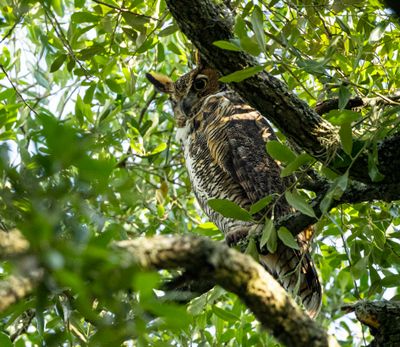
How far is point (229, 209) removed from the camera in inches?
69.7

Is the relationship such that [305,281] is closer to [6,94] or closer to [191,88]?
[191,88]

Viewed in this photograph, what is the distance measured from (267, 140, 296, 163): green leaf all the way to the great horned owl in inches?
40.7

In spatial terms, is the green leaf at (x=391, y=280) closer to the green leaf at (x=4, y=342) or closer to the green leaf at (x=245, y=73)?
the green leaf at (x=245, y=73)

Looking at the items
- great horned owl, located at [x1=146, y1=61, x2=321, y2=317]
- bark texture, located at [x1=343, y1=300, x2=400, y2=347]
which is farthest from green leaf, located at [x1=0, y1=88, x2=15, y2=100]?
bark texture, located at [x1=343, y1=300, x2=400, y2=347]

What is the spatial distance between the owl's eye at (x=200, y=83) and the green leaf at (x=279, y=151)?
1.95m

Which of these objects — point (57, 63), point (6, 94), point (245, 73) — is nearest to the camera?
point (245, 73)

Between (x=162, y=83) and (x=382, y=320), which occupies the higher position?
(x=162, y=83)

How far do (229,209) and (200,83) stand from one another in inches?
74.5

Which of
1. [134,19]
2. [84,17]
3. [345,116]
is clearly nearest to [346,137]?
[345,116]

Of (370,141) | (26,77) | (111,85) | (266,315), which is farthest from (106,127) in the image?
(266,315)

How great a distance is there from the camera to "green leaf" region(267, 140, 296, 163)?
1657 mm

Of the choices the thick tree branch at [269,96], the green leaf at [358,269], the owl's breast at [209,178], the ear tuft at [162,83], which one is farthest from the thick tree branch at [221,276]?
the ear tuft at [162,83]

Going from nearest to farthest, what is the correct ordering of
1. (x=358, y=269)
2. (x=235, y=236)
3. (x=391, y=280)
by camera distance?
(x=358, y=269), (x=391, y=280), (x=235, y=236)

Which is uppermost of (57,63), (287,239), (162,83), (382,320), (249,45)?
(162,83)
